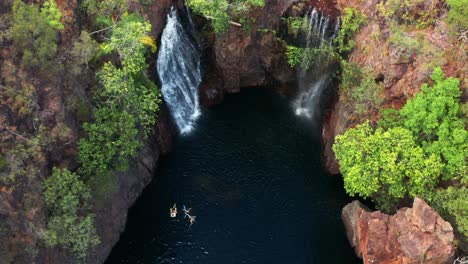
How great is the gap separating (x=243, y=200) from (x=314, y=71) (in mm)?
19001

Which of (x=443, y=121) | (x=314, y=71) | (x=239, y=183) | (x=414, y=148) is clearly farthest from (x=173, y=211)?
(x=443, y=121)

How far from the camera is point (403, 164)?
124 ft

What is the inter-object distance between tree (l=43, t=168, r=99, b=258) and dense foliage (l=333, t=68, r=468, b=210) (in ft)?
72.7

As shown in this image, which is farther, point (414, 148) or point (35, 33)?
point (414, 148)

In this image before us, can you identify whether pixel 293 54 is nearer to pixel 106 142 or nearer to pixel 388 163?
pixel 388 163

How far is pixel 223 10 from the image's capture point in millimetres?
49906

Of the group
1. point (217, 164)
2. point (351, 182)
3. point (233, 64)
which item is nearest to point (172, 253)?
point (217, 164)

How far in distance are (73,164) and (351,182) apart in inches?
931

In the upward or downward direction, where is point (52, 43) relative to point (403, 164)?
upward

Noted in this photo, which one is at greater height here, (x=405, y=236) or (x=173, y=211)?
(x=405, y=236)

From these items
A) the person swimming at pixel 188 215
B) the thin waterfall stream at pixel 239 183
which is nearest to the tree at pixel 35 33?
the thin waterfall stream at pixel 239 183

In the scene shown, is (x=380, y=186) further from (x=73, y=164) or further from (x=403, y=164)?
(x=73, y=164)

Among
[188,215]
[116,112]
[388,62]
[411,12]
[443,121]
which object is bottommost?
[188,215]

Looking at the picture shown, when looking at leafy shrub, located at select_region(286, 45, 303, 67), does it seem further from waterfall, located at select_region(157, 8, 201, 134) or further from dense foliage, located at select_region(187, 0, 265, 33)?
waterfall, located at select_region(157, 8, 201, 134)
